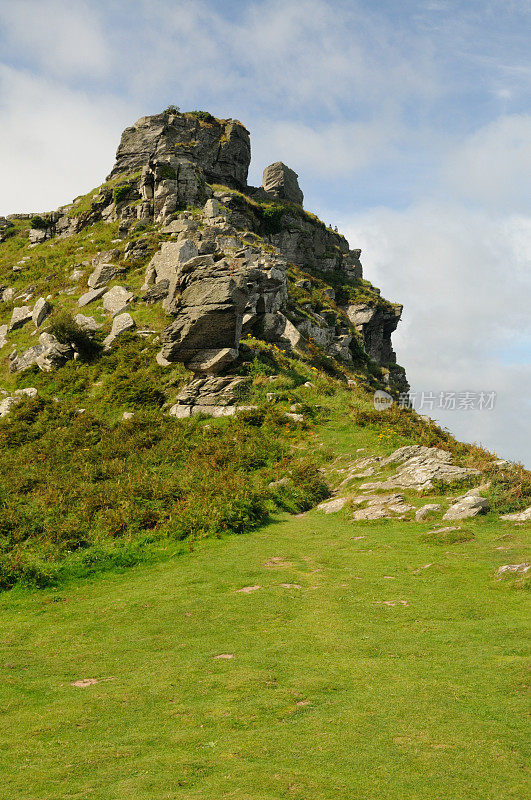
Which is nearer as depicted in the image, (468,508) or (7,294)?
(468,508)

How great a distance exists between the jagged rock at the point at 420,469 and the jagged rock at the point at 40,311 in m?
36.2

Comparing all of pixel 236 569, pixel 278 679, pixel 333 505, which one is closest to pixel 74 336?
pixel 333 505

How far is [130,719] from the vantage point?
6.73m

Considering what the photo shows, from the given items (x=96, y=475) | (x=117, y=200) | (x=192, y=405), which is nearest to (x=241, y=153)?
(x=117, y=200)

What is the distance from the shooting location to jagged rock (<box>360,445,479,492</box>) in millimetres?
17625

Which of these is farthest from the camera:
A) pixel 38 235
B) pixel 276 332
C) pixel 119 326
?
pixel 38 235

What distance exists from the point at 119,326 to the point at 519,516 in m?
31.7

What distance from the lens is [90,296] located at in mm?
43125

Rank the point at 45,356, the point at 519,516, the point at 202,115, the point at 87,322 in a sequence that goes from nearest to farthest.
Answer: the point at 519,516
the point at 45,356
the point at 87,322
the point at 202,115

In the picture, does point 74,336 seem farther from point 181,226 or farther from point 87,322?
point 181,226

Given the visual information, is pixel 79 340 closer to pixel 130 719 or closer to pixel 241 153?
pixel 130 719

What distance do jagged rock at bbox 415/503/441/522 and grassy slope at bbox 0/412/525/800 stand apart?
1935mm

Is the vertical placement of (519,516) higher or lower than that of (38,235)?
lower

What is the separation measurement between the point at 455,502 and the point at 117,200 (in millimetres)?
59509
